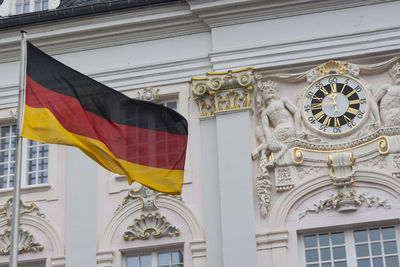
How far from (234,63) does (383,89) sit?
353 cm

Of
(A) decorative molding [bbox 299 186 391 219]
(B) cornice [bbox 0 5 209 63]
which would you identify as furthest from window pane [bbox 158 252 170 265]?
(B) cornice [bbox 0 5 209 63]

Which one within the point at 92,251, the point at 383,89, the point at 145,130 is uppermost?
the point at 383,89

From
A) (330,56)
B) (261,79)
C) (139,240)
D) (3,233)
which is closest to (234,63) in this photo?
(261,79)

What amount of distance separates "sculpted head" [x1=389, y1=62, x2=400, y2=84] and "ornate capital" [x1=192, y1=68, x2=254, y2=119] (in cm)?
318

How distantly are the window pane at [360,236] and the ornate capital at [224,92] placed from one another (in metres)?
3.85

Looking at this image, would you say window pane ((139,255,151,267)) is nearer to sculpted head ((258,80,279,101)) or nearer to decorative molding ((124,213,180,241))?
decorative molding ((124,213,180,241))

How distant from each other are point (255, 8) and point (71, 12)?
452 cm

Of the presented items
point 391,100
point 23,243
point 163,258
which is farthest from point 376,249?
point 23,243

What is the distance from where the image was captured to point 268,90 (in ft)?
77.5

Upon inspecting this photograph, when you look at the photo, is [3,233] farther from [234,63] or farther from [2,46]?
[234,63]

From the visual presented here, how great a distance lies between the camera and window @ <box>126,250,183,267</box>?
22.8 m

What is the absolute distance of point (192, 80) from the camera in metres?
24.1

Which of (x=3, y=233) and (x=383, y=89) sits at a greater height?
(x=383, y=89)

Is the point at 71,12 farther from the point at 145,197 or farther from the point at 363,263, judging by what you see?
the point at 363,263
